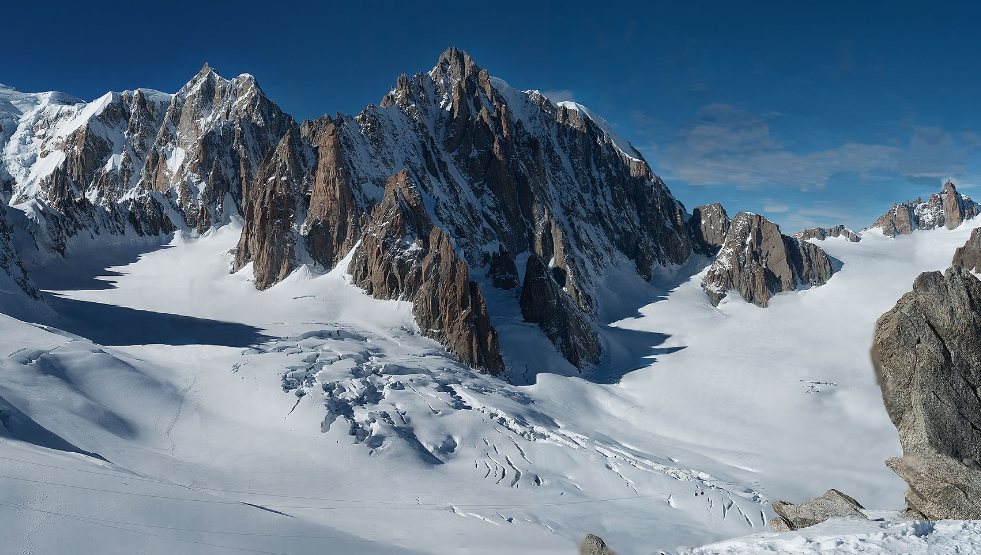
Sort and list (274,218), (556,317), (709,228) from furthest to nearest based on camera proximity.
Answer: (709,228) < (274,218) < (556,317)

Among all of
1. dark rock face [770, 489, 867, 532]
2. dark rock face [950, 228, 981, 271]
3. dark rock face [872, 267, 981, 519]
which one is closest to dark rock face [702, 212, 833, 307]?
dark rock face [950, 228, 981, 271]

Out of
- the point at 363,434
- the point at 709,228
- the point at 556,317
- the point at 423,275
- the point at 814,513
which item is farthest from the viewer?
the point at 709,228

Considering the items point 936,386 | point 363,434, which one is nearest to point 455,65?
point 363,434

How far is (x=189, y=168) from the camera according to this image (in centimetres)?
12912

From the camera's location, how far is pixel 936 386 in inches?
755

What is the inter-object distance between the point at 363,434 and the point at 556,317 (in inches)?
1738

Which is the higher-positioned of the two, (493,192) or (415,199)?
(493,192)

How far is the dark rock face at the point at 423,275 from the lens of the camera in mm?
67938

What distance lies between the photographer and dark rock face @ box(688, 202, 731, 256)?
6243 inches

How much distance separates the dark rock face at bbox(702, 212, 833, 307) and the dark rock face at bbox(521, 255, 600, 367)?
178ft

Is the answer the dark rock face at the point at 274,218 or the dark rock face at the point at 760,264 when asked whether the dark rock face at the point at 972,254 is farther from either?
the dark rock face at the point at 274,218

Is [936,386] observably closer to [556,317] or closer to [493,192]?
[556,317]

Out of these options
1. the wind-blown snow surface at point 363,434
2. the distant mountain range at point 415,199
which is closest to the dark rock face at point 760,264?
the distant mountain range at point 415,199

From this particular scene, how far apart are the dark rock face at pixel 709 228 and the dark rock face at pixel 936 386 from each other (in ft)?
465
